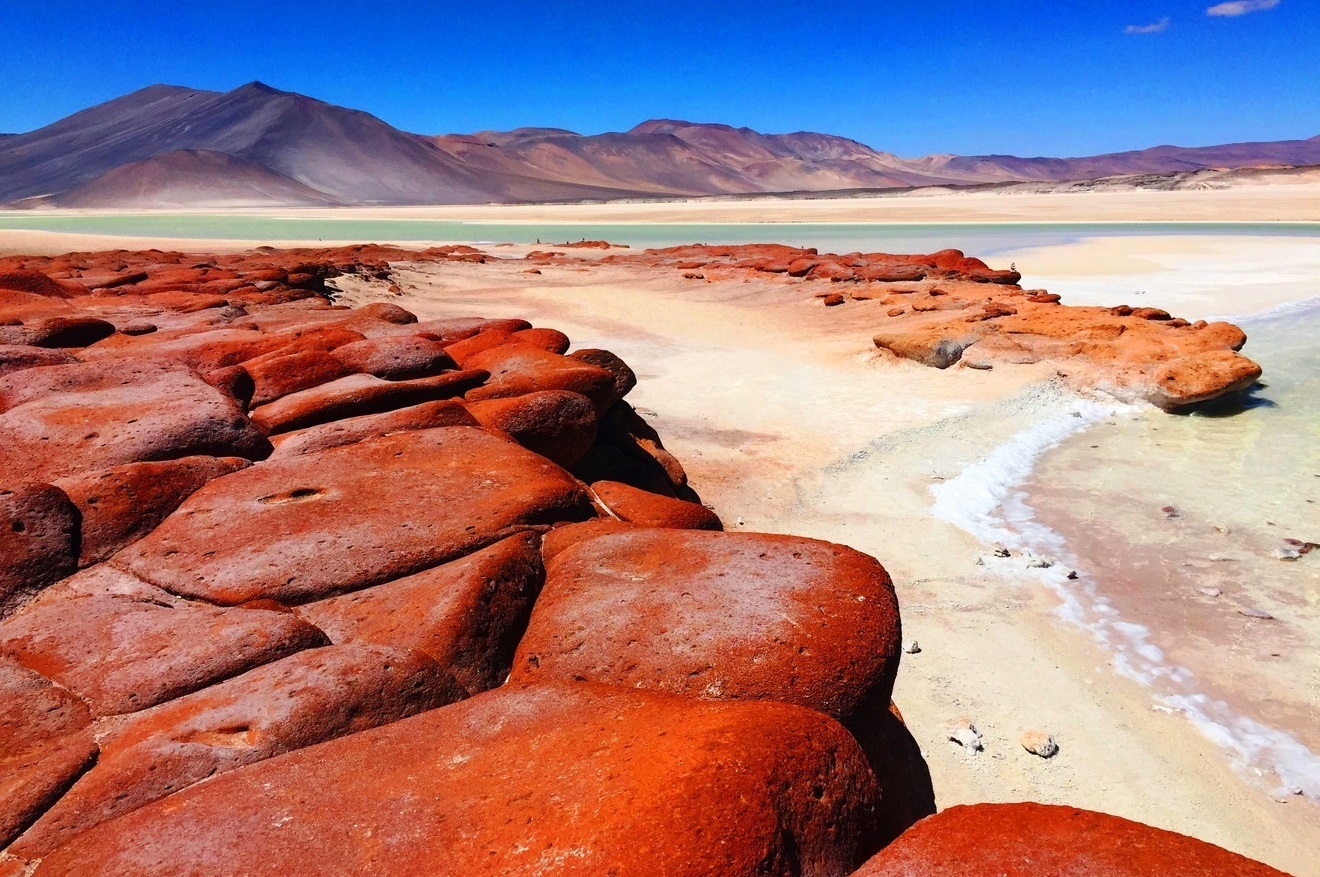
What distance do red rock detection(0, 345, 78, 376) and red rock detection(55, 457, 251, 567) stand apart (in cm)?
184

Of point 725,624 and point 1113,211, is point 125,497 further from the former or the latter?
point 1113,211

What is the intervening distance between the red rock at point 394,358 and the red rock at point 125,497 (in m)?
1.67

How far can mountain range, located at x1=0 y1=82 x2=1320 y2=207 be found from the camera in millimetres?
106312

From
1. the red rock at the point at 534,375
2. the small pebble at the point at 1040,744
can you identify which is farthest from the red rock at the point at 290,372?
the small pebble at the point at 1040,744

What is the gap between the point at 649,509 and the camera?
3883mm

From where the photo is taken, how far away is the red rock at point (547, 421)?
14.7 feet

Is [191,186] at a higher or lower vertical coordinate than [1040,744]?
higher

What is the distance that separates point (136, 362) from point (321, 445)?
Answer: 1.52m

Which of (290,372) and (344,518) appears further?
(290,372)

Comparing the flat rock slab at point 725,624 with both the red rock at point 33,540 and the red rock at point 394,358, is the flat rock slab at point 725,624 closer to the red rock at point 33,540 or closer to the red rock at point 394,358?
the red rock at point 33,540

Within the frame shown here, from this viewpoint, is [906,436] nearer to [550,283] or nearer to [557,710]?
[557,710]

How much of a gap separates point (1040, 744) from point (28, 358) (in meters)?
5.54

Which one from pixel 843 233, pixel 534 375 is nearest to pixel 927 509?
pixel 534 375

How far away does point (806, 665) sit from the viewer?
2244mm
